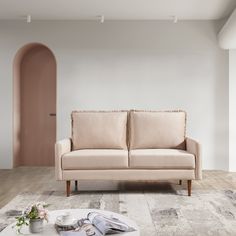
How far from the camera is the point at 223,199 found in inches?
146

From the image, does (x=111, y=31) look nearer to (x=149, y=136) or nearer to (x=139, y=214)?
(x=149, y=136)

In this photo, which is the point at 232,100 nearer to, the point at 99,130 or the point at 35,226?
the point at 99,130

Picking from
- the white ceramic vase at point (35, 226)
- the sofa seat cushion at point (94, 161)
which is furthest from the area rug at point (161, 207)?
the white ceramic vase at point (35, 226)

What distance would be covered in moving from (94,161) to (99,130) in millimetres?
651

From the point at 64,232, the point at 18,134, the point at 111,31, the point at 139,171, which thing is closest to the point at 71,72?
the point at 111,31

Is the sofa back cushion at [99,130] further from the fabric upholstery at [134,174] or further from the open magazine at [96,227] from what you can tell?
the open magazine at [96,227]

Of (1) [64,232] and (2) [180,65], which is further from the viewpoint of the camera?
(2) [180,65]

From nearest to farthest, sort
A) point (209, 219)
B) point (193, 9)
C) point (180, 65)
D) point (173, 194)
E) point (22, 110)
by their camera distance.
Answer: point (209, 219) < point (173, 194) < point (193, 9) < point (180, 65) < point (22, 110)

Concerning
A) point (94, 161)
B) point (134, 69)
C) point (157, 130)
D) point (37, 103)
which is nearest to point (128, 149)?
point (157, 130)

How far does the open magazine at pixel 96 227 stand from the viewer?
73.7 inches

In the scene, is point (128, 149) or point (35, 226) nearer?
point (35, 226)

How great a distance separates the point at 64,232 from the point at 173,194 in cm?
236

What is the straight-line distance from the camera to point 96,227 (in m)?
1.94

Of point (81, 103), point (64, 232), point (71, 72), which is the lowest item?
point (64, 232)
